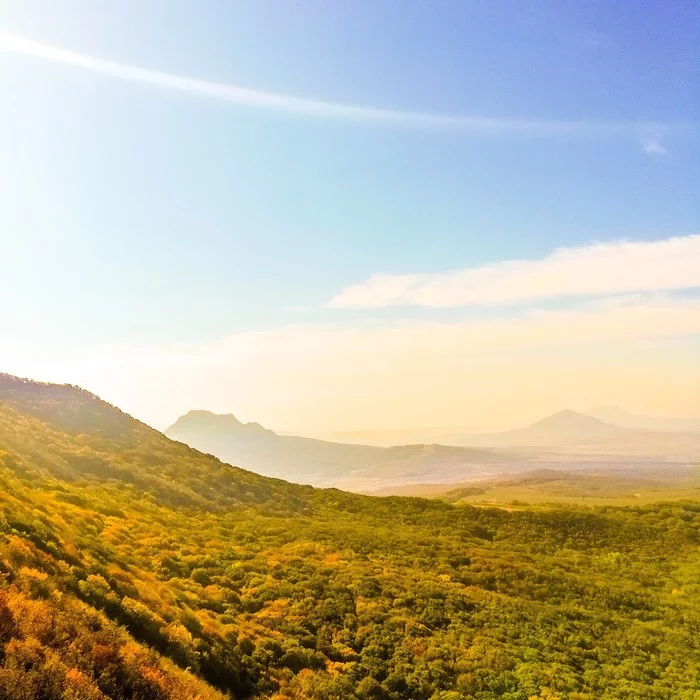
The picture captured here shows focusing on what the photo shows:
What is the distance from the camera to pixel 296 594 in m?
26.3

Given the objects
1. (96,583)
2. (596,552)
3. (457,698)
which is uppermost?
(96,583)

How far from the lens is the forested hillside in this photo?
14.6m

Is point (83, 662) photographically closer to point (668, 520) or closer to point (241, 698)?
point (241, 698)

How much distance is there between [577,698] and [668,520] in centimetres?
4603

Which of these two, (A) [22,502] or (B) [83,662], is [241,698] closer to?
(B) [83,662]

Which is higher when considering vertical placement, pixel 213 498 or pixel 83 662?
pixel 83 662

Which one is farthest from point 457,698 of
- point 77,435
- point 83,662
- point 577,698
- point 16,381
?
point 16,381

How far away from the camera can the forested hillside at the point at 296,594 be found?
48.0 feet

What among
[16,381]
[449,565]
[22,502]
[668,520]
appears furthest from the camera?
[16,381]

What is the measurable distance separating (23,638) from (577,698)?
20739 mm

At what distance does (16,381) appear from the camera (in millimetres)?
61281

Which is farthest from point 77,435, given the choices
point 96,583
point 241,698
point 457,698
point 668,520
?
point 668,520

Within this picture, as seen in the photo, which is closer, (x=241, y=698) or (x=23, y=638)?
(x=23, y=638)

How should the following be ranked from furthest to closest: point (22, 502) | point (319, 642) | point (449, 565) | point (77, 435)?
1. point (77, 435)
2. point (449, 565)
3. point (22, 502)
4. point (319, 642)
